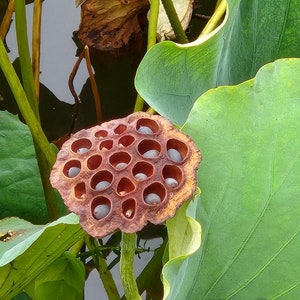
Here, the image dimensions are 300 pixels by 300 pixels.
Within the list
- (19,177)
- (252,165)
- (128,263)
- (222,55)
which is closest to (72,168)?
(128,263)

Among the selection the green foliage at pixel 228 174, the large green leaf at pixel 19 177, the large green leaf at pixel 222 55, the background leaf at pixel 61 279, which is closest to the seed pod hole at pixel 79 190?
the green foliage at pixel 228 174

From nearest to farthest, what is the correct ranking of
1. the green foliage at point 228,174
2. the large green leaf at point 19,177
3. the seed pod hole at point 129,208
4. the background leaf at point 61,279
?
the seed pod hole at point 129,208 < the green foliage at point 228,174 < the background leaf at point 61,279 < the large green leaf at point 19,177

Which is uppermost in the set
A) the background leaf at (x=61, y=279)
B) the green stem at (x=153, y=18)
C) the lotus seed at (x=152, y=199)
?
the lotus seed at (x=152, y=199)

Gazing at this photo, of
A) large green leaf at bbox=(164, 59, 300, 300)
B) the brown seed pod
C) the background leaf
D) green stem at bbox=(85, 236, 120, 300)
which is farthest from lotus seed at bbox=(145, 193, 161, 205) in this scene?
green stem at bbox=(85, 236, 120, 300)

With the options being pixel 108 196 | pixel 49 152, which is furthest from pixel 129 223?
pixel 49 152

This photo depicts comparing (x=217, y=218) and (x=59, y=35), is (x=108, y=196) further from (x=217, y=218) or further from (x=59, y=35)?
(x=59, y=35)

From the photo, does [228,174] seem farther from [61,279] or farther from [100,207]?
[61,279]

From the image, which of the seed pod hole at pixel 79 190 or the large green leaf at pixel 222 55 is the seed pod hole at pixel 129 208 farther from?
the large green leaf at pixel 222 55

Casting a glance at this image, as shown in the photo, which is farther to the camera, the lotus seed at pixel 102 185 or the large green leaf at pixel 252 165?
the large green leaf at pixel 252 165
